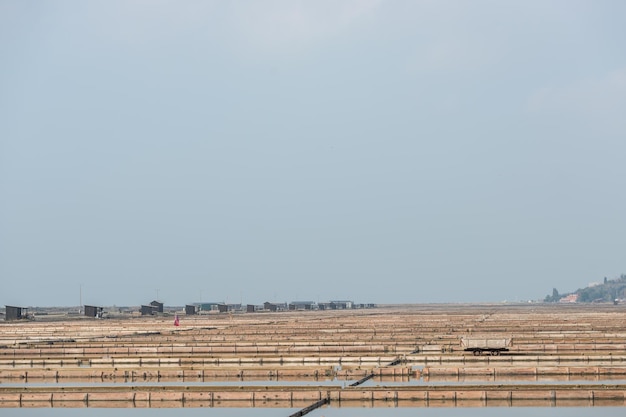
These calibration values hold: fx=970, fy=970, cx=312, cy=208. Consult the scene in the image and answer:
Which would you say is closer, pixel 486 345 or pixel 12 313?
pixel 486 345

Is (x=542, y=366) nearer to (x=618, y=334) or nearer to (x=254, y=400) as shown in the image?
(x=254, y=400)

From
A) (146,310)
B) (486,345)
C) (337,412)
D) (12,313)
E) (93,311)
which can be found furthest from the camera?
(146,310)

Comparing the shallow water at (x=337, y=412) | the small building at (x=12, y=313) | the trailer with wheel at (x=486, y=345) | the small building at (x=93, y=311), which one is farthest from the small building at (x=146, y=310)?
the shallow water at (x=337, y=412)

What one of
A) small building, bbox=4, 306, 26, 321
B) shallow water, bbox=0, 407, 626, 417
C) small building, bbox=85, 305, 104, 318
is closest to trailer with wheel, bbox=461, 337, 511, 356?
shallow water, bbox=0, 407, 626, 417

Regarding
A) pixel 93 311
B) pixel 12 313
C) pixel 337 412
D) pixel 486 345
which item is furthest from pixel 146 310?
pixel 337 412

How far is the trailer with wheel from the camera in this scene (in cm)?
3528

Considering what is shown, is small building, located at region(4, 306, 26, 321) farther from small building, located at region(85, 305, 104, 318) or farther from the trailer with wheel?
the trailer with wheel

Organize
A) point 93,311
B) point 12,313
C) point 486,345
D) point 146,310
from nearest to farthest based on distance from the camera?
point 486,345 < point 12,313 < point 93,311 < point 146,310

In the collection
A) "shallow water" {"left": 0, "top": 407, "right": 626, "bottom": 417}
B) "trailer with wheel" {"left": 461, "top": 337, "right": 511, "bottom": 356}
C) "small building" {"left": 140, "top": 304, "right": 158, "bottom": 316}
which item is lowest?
"small building" {"left": 140, "top": 304, "right": 158, "bottom": 316}

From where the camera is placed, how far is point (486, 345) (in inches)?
1389

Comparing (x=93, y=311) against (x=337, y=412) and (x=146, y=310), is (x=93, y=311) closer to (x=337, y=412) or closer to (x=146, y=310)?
(x=146, y=310)

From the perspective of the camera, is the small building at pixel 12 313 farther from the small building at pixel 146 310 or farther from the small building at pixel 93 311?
the small building at pixel 146 310

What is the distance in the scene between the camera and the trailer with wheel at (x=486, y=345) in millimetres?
35281

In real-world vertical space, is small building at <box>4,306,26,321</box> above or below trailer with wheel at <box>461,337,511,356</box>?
below
